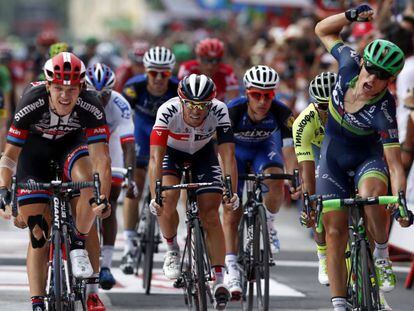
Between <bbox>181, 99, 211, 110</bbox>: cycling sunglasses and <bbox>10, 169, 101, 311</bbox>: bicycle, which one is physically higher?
<bbox>181, 99, 211, 110</bbox>: cycling sunglasses

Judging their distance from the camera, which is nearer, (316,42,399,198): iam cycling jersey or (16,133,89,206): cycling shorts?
(316,42,399,198): iam cycling jersey

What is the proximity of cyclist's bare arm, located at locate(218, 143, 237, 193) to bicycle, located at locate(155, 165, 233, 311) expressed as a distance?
117 mm

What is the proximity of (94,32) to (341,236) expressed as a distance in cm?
11371

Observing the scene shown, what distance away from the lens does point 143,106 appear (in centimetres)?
1384

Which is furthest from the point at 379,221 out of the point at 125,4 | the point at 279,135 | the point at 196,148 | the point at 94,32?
the point at 94,32

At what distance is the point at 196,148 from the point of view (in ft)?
34.6

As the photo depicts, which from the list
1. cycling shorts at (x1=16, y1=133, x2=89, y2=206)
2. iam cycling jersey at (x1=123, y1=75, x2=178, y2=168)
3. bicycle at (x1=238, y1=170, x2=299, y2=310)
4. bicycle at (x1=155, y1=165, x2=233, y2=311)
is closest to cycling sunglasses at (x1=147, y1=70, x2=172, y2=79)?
iam cycling jersey at (x1=123, y1=75, x2=178, y2=168)

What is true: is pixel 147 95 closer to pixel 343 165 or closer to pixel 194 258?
pixel 194 258

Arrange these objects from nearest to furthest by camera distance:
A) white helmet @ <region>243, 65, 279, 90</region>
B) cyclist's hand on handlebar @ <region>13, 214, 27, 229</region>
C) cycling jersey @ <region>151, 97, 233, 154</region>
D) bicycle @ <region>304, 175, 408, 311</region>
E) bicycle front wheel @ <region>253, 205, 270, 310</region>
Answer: bicycle @ <region>304, 175, 408, 311</region>
cyclist's hand on handlebar @ <region>13, 214, 27, 229</region>
cycling jersey @ <region>151, 97, 233, 154</region>
bicycle front wheel @ <region>253, 205, 270, 310</region>
white helmet @ <region>243, 65, 279, 90</region>

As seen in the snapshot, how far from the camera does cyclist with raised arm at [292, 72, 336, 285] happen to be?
33.5 ft

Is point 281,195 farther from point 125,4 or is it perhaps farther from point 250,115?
point 125,4

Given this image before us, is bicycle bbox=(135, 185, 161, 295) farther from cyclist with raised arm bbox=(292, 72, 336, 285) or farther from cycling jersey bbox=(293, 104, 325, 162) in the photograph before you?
cycling jersey bbox=(293, 104, 325, 162)

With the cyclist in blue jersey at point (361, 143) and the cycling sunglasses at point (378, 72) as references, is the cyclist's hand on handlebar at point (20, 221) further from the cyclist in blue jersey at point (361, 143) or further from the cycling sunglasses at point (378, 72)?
the cycling sunglasses at point (378, 72)

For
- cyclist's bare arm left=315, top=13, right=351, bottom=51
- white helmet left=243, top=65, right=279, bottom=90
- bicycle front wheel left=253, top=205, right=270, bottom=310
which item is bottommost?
bicycle front wheel left=253, top=205, right=270, bottom=310
